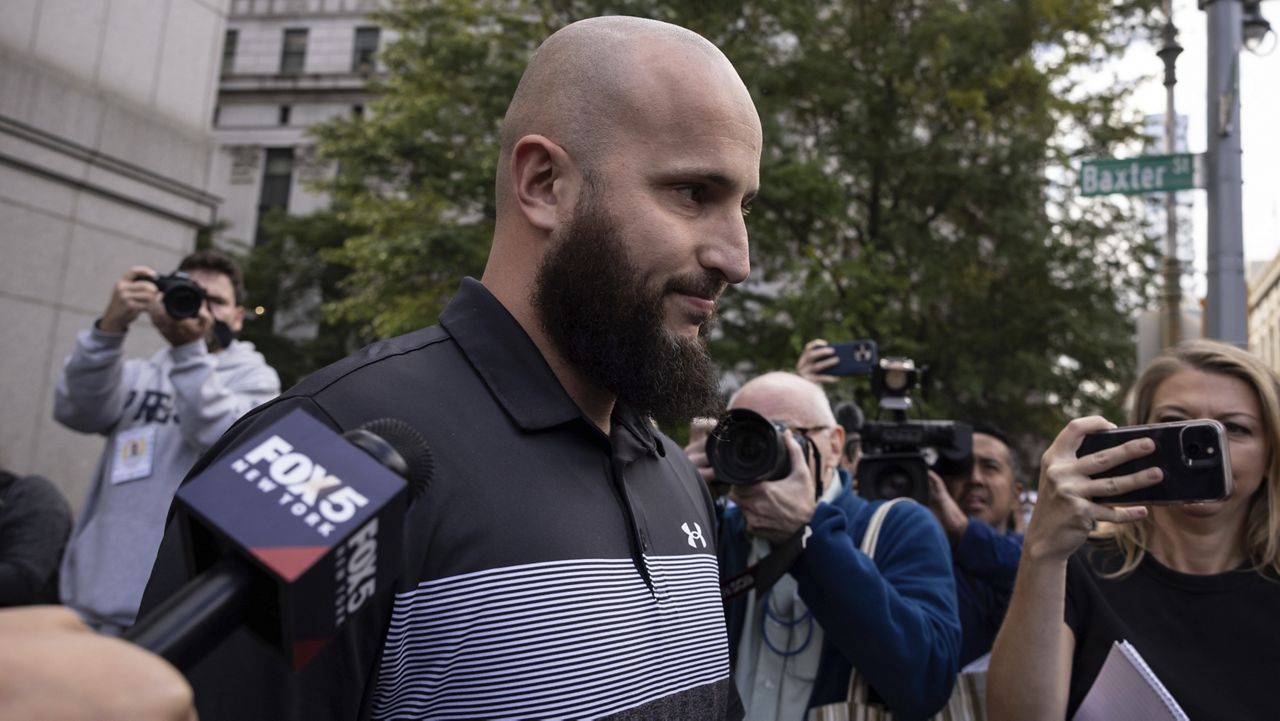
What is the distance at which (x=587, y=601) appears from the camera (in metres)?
1.52

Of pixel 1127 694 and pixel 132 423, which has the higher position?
pixel 132 423

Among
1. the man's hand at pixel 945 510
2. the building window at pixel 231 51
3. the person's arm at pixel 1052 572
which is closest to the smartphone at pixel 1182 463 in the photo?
the person's arm at pixel 1052 572

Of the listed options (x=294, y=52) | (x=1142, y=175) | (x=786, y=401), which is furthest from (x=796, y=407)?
(x=294, y=52)

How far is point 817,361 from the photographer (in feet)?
15.8

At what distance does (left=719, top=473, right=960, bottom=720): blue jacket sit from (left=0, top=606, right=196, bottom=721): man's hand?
2.41 m

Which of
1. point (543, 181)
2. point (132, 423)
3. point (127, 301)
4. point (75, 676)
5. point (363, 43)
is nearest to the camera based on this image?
point (75, 676)

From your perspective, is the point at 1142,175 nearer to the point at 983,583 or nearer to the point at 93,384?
the point at 983,583

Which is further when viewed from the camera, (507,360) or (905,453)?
(905,453)

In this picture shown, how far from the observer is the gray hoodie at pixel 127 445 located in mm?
3842

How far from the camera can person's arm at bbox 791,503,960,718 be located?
2.87 meters

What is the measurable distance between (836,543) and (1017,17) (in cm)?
1252

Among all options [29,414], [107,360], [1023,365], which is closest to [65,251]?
[29,414]

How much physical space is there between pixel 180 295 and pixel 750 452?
8.11 feet

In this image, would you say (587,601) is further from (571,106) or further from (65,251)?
(65,251)
